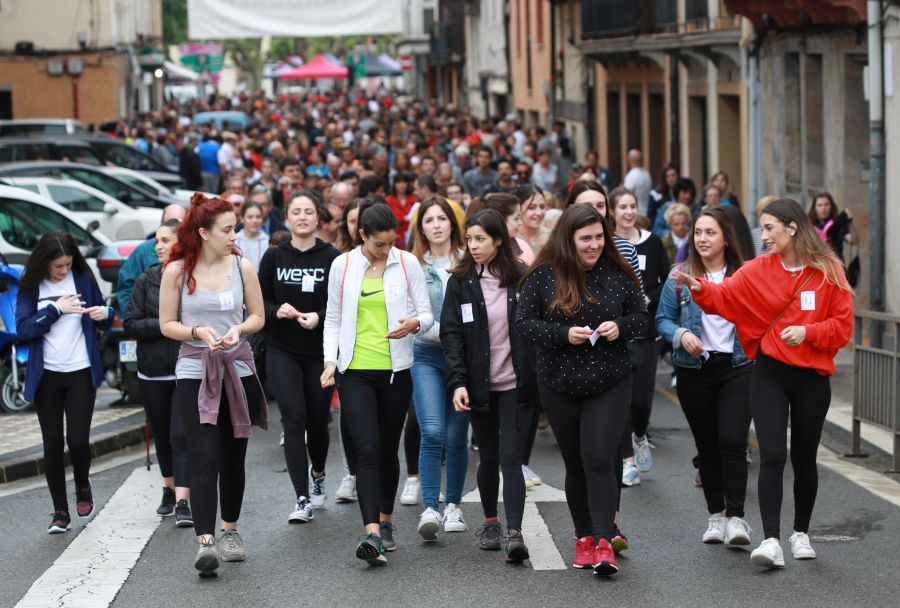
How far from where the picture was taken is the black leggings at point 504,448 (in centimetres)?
766

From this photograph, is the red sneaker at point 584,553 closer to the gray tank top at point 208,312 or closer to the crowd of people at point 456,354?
the crowd of people at point 456,354

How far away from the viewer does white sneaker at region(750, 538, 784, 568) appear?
7.20 m

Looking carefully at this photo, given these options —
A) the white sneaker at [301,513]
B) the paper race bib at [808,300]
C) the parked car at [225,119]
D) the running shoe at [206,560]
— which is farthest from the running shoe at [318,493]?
the parked car at [225,119]

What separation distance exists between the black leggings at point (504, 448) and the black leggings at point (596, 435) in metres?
0.38

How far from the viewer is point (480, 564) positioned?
7.58m

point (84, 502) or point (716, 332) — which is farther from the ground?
point (716, 332)

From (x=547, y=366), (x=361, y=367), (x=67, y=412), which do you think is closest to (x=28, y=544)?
(x=67, y=412)

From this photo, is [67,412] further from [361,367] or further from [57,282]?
[361,367]

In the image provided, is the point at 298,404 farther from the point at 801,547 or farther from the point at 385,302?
the point at 801,547

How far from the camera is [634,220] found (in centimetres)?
980

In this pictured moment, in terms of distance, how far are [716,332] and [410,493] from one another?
220 centimetres

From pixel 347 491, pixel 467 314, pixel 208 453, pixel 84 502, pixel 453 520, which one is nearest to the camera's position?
pixel 208 453

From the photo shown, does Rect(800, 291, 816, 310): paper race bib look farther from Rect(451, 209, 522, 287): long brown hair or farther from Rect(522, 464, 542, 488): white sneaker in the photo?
Rect(522, 464, 542, 488): white sneaker

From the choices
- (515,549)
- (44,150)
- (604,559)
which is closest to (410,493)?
(515,549)
